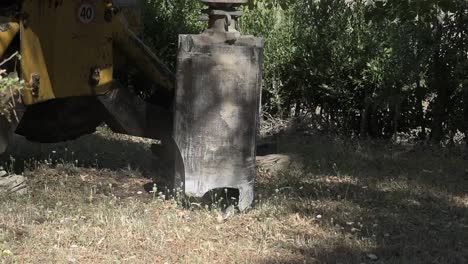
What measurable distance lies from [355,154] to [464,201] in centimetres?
175

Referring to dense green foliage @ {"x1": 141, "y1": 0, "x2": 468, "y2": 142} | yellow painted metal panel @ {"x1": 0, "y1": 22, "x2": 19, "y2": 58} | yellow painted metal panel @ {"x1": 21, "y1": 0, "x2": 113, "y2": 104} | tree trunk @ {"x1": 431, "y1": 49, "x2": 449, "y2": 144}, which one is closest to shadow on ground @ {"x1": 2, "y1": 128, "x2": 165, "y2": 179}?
yellow painted metal panel @ {"x1": 21, "y1": 0, "x2": 113, "y2": 104}

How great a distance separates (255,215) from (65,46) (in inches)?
72.4

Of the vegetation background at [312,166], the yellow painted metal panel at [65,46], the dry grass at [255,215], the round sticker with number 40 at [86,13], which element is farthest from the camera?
the round sticker with number 40 at [86,13]

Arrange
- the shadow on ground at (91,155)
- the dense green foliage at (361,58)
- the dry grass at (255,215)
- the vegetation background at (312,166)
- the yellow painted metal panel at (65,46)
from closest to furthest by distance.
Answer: the dry grass at (255,215) → the vegetation background at (312,166) → the yellow painted metal panel at (65,46) → the shadow on ground at (91,155) → the dense green foliage at (361,58)

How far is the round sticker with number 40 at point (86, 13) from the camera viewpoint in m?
6.12

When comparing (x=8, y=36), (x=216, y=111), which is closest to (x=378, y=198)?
(x=216, y=111)

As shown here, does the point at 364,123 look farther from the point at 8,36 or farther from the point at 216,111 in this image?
the point at 8,36

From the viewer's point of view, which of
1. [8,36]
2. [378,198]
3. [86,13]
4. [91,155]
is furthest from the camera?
[91,155]

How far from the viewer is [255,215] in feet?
19.6

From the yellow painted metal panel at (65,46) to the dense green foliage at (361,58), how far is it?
2948 millimetres

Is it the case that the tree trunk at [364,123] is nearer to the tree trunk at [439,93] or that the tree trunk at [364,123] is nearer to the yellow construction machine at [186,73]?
the tree trunk at [439,93]

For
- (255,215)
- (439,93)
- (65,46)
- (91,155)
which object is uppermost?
(65,46)

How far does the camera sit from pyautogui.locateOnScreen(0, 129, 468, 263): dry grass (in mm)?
5184

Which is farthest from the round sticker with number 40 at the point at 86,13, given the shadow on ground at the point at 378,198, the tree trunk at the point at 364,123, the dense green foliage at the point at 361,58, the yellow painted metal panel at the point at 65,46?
the tree trunk at the point at 364,123
